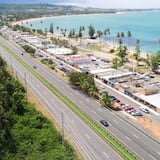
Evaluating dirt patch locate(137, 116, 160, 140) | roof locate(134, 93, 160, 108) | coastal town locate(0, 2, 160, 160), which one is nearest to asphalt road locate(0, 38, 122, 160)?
coastal town locate(0, 2, 160, 160)

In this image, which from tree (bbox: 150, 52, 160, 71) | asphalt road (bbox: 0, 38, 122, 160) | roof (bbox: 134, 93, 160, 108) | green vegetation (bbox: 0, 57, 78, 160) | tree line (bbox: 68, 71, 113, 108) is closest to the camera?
green vegetation (bbox: 0, 57, 78, 160)

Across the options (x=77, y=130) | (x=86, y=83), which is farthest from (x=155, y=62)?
(x=77, y=130)

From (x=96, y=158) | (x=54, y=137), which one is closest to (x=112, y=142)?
(x=96, y=158)

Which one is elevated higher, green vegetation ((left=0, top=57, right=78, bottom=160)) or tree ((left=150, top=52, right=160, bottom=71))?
green vegetation ((left=0, top=57, right=78, bottom=160))

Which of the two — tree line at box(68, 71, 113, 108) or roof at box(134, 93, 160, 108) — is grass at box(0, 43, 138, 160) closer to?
tree line at box(68, 71, 113, 108)

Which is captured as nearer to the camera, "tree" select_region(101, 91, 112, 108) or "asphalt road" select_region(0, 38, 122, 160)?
"asphalt road" select_region(0, 38, 122, 160)
